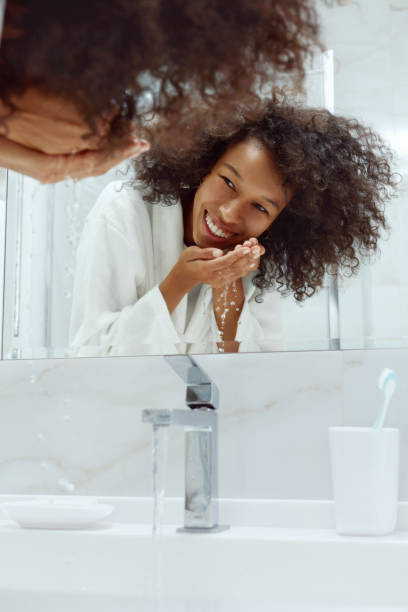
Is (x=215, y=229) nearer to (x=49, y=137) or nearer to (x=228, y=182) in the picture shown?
(x=228, y=182)

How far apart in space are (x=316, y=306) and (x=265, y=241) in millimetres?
114

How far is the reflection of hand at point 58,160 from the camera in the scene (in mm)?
648

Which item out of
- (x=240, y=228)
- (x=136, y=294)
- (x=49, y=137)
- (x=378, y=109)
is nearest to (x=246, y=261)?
(x=240, y=228)

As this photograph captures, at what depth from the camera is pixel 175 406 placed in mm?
973

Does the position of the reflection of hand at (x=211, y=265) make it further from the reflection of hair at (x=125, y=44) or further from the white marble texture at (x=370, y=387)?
the reflection of hair at (x=125, y=44)

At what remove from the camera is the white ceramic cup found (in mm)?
806

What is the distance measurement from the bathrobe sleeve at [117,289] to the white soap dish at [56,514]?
0.74 ft

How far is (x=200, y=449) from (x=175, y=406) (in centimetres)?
10

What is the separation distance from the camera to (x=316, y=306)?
934 mm

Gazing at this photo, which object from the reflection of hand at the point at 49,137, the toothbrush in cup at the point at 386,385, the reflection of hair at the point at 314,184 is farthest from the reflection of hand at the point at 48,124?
the toothbrush in cup at the point at 386,385

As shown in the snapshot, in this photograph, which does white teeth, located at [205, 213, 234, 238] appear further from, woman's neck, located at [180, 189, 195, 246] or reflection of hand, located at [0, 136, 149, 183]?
reflection of hand, located at [0, 136, 149, 183]

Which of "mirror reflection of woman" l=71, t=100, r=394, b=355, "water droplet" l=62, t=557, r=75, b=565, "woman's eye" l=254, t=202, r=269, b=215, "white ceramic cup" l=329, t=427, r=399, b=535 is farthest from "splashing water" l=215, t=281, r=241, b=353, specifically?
"water droplet" l=62, t=557, r=75, b=565

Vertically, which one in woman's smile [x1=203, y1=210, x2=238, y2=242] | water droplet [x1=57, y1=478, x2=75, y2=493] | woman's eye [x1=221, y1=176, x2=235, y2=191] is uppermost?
woman's eye [x1=221, y1=176, x2=235, y2=191]

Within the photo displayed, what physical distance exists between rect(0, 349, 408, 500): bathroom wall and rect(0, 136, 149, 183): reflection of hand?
335 millimetres
